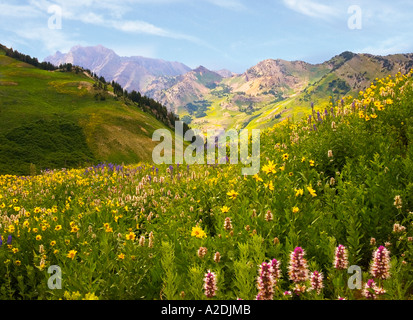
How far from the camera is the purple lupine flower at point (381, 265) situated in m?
2.75

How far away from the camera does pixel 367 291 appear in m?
2.66

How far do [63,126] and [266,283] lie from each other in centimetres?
10221

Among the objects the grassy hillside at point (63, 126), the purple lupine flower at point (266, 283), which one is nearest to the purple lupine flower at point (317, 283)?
the purple lupine flower at point (266, 283)

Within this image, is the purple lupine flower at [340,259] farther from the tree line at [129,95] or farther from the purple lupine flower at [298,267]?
the tree line at [129,95]

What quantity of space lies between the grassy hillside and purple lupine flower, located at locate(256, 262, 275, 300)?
78595mm

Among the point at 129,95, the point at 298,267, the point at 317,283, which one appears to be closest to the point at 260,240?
the point at 298,267

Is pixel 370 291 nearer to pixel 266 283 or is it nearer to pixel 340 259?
pixel 340 259

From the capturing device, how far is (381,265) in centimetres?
276

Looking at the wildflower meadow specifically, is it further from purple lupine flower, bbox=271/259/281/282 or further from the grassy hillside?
the grassy hillside

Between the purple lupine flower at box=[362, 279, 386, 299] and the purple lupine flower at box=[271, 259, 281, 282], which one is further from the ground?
the purple lupine flower at box=[271, 259, 281, 282]

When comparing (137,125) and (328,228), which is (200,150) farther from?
(137,125)

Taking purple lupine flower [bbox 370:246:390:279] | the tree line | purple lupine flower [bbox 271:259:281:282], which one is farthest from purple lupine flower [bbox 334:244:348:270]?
the tree line

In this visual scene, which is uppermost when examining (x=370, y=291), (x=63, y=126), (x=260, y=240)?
(x=63, y=126)

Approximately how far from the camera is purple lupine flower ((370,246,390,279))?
9.01 ft
